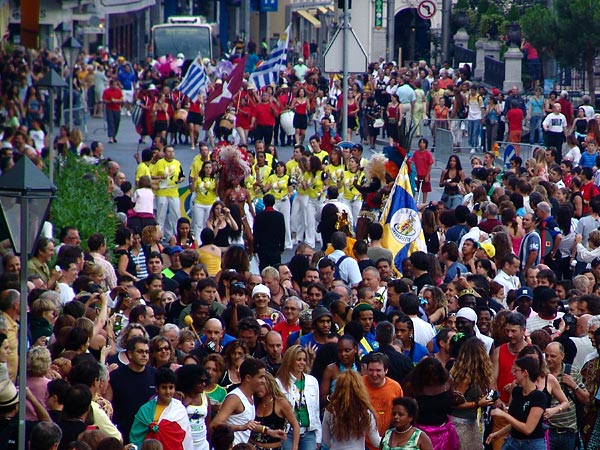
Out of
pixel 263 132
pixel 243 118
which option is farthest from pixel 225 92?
pixel 263 132

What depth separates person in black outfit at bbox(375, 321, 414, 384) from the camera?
10.9m

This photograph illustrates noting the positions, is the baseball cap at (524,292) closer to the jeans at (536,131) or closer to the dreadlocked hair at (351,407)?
the dreadlocked hair at (351,407)

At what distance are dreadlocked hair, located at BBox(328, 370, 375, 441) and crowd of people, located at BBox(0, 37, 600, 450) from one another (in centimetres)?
1

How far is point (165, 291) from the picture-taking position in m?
13.5

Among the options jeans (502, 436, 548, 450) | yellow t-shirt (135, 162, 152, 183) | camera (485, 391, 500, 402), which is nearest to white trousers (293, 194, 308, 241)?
yellow t-shirt (135, 162, 152, 183)

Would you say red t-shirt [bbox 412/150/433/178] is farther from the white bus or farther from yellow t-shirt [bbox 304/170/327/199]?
the white bus

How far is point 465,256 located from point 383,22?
5142 cm

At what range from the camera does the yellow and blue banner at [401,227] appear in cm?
1733

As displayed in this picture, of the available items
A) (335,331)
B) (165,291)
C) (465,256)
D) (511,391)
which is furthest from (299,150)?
(511,391)

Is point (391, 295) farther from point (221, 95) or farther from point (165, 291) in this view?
point (221, 95)

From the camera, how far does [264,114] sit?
33.4 m

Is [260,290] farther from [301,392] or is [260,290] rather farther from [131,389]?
[131,389]

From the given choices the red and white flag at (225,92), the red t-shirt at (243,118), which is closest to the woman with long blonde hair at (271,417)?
the red and white flag at (225,92)

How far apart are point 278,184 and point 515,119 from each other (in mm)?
12190
